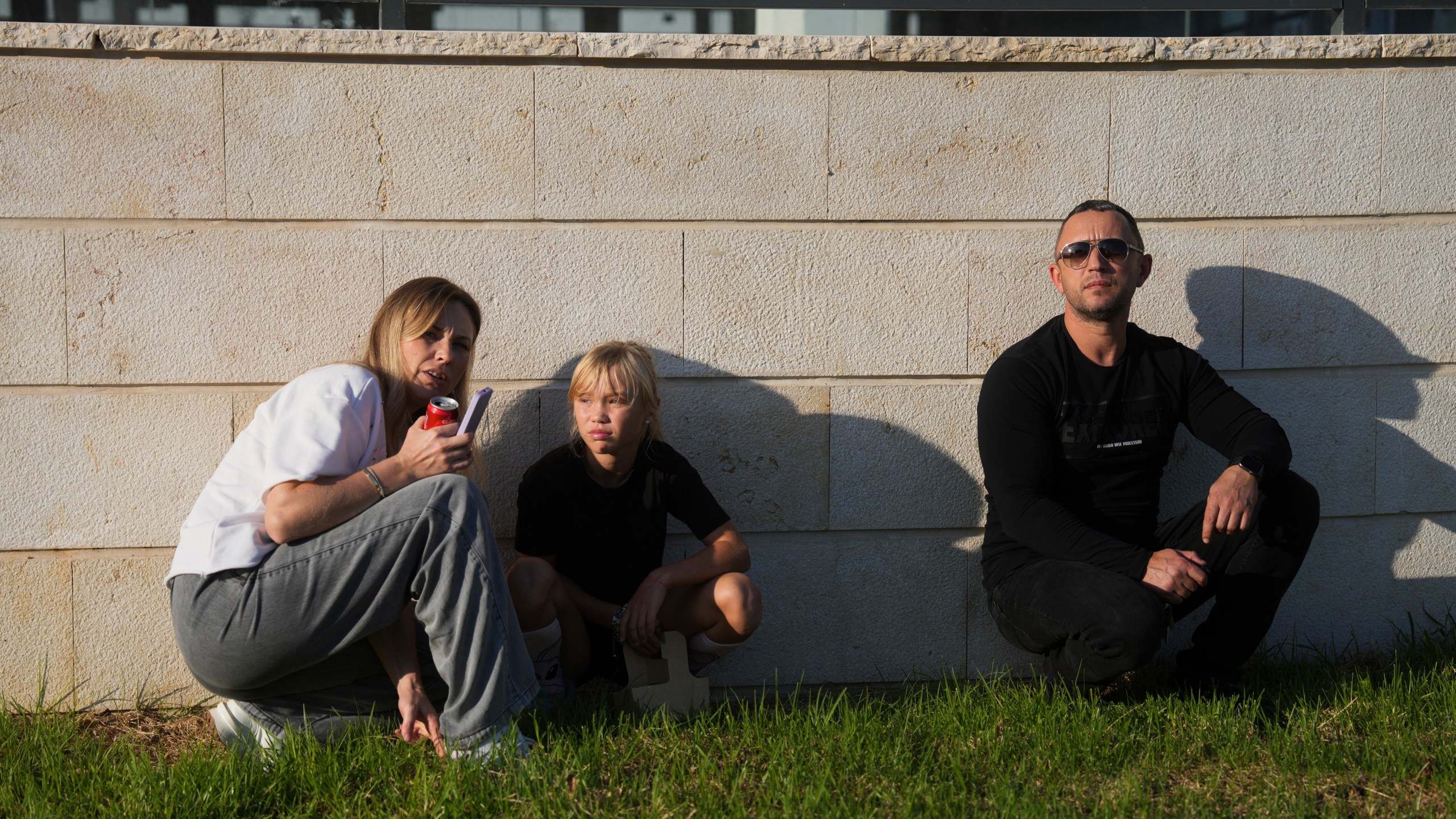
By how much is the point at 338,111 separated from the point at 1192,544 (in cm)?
306

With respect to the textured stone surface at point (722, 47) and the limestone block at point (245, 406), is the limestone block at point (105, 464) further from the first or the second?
the textured stone surface at point (722, 47)

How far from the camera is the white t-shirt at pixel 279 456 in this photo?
264 cm

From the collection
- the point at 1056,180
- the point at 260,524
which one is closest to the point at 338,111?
the point at 260,524

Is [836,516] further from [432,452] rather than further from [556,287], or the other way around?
[432,452]

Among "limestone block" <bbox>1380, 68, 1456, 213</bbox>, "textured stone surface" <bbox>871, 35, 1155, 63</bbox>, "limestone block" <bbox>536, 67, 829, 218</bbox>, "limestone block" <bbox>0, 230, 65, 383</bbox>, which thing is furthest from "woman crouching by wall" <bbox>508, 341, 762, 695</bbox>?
"limestone block" <bbox>1380, 68, 1456, 213</bbox>

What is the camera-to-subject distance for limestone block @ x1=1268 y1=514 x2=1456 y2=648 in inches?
145

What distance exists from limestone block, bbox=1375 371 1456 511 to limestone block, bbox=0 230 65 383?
448 cm

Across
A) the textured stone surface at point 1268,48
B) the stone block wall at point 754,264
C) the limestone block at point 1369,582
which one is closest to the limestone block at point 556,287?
the stone block wall at point 754,264

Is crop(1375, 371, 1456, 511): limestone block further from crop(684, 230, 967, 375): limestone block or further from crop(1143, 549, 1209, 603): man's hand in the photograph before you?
crop(684, 230, 967, 375): limestone block

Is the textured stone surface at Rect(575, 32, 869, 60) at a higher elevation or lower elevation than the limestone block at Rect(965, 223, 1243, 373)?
higher

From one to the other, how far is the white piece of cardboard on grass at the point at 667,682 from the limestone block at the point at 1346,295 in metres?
2.22

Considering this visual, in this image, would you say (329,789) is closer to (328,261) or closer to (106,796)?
(106,796)

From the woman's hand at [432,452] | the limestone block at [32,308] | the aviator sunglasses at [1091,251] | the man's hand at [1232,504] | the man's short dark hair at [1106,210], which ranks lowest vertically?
A: the man's hand at [1232,504]

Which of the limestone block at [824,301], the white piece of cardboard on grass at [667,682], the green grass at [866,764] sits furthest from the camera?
the limestone block at [824,301]
